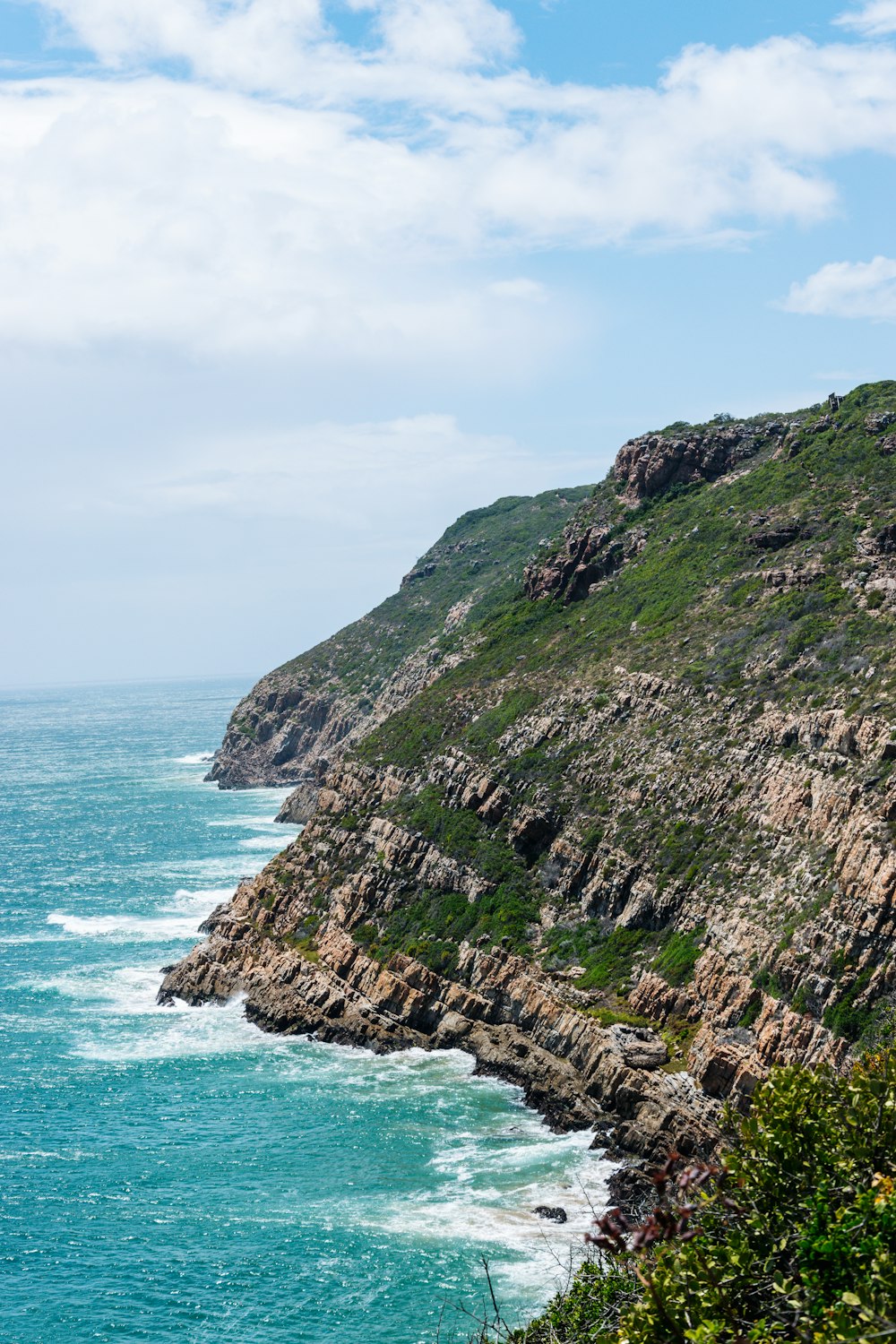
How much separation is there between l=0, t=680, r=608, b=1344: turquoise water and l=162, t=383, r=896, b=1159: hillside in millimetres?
4795

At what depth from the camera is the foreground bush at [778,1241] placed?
21.3 metres

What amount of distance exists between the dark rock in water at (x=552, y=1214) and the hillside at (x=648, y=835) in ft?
24.2

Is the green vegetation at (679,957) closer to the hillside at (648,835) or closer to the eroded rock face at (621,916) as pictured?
the hillside at (648,835)

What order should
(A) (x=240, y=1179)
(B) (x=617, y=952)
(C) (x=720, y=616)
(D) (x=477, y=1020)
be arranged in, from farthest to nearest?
(C) (x=720, y=616), (D) (x=477, y=1020), (B) (x=617, y=952), (A) (x=240, y=1179)

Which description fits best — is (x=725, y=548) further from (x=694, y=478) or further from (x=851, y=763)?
(x=851, y=763)

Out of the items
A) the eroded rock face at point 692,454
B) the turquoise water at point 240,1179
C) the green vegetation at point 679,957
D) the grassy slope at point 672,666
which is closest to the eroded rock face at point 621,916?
the green vegetation at point 679,957

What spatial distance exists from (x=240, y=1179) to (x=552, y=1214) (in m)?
17.5

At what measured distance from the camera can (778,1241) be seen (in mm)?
27250

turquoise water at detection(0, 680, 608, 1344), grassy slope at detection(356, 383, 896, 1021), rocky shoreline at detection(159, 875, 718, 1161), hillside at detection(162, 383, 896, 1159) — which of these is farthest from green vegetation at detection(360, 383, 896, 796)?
Result: turquoise water at detection(0, 680, 608, 1344)

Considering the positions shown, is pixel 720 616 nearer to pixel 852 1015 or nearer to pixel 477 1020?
pixel 477 1020

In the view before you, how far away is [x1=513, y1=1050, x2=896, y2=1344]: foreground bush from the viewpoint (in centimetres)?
2133

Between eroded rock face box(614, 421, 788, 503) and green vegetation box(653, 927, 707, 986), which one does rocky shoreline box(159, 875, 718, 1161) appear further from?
eroded rock face box(614, 421, 788, 503)

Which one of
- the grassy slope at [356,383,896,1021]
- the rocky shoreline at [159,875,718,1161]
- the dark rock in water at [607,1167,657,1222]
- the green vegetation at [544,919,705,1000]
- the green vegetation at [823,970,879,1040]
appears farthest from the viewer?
the grassy slope at [356,383,896,1021]

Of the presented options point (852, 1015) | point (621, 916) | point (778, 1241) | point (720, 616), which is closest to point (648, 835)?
point (621, 916)
